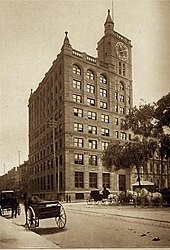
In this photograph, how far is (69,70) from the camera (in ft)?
14.5

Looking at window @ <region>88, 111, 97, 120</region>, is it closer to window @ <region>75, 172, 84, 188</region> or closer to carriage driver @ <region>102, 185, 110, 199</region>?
window @ <region>75, 172, 84, 188</region>

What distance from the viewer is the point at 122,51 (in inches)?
174

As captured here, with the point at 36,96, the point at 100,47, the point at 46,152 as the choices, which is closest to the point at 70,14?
the point at 100,47

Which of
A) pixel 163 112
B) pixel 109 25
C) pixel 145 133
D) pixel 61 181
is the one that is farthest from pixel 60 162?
pixel 109 25

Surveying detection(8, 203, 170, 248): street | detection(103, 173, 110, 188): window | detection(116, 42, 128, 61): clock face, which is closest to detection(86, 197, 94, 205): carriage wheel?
detection(103, 173, 110, 188): window

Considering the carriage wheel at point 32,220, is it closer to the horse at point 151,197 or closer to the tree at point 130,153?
the tree at point 130,153

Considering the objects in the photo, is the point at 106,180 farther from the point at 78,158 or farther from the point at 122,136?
the point at 122,136

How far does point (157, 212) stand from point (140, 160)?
1.19 meters

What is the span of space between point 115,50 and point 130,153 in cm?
185

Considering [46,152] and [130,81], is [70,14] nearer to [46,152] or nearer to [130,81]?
[130,81]

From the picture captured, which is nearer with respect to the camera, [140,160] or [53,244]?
[53,244]

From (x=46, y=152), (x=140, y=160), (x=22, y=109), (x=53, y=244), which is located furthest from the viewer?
(x=140, y=160)

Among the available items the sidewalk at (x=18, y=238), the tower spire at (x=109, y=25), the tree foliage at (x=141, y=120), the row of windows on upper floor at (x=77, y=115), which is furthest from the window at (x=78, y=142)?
the tower spire at (x=109, y=25)

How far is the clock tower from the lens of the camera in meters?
4.27
